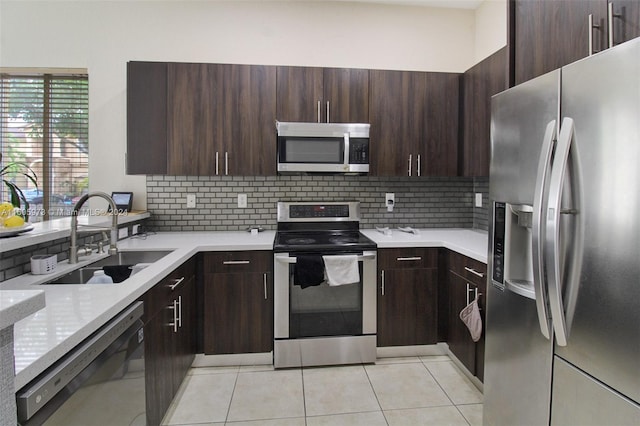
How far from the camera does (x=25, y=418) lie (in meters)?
0.84

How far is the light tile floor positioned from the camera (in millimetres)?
2027

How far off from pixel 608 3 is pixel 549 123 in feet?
1.36

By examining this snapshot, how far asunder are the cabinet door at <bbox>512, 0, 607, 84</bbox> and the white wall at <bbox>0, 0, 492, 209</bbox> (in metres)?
1.67

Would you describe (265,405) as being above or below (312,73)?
below

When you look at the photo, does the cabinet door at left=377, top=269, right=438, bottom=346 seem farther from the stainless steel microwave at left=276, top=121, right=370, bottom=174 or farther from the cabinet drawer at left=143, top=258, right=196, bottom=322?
the cabinet drawer at left=143, top=258, right=196, bottom=322

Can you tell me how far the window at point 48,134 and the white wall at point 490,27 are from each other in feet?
11.5


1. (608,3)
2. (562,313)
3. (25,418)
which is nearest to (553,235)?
(562,313)

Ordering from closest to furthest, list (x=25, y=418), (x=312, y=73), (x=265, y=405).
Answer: (x=25, y=418) < (x=265, y=405) < (x=312, y=73)

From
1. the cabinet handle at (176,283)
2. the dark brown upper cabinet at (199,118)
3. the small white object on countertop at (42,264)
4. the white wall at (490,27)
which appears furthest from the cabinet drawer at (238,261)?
the white wall at (490,27)

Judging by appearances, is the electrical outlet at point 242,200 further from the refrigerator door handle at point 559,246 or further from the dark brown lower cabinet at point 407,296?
the refrigerator door handle at point 559,246

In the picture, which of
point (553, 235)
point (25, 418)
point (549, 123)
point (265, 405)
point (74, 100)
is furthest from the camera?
point (74, 100)

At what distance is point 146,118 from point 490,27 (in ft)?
9.76

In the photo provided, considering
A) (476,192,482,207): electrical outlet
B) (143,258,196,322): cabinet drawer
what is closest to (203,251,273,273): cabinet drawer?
(143,258,196,322): cabinet drawer

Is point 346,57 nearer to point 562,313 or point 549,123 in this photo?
point 549,123
